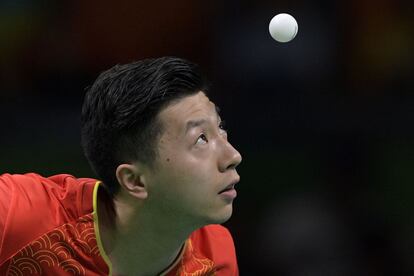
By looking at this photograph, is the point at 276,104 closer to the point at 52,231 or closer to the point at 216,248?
the point at 216,248

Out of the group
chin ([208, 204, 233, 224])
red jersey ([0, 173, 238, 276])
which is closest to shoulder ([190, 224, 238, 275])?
red jersey ([0, 173, 238, 276])

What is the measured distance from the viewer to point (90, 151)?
191 cm

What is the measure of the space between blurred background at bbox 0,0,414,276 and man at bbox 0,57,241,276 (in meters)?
1.00

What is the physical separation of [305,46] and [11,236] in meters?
1.57

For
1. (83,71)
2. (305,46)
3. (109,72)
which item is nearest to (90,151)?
(109,72)

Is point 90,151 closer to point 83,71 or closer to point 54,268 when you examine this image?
point 54,268

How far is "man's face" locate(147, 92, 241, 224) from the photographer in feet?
5.85

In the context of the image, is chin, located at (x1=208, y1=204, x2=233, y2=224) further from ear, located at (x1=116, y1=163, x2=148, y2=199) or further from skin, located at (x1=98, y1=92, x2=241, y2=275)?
ear, located at (x1=116, y1=163, x2=148, y2=199)

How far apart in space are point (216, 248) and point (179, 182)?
12.6 inches

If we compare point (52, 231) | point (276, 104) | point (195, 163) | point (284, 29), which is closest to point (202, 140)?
point (195, 163)

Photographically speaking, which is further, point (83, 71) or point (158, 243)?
point (83, 71)

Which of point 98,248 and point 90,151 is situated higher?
point 90,151

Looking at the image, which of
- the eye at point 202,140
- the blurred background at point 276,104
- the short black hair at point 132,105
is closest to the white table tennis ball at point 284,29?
the blurred background at point 276,104

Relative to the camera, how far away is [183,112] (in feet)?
5.91
